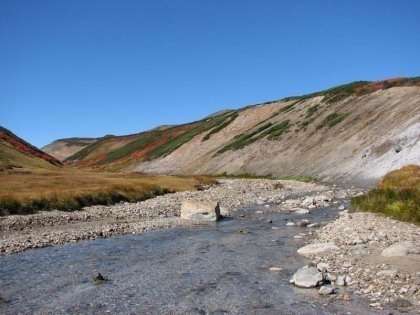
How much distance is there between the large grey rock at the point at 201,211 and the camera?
3591cm

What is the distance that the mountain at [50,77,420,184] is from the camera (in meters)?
64.2

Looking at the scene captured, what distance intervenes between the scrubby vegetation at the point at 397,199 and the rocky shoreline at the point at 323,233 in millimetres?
1100

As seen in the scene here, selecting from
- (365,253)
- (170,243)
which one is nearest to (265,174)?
(170,243)

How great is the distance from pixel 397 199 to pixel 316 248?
10653 mm

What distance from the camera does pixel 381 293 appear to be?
47.5 ft

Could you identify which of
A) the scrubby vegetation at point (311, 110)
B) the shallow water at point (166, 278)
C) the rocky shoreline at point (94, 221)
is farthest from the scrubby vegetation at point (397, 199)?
the scrubby vegetation at point (311, 110)

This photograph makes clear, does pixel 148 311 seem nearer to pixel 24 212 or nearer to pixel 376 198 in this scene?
pixel 376 198

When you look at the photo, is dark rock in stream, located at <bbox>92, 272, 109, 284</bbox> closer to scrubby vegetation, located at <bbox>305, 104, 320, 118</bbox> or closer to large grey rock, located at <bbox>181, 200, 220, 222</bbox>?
large grey rock, located at <bbox>181, 200, 220, 222</bbox>

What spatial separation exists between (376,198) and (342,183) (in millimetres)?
30748

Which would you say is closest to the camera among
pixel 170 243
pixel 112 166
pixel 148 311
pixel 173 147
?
pixel 148 311

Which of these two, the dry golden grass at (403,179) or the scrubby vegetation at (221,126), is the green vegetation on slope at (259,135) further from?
the dry golden grass at (403,179)

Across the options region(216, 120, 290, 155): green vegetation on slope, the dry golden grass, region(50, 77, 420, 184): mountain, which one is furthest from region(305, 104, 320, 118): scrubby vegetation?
the dry golden grass

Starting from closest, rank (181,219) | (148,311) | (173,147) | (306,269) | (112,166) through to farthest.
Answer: (148,311)
(306,269)
(181,219)
(173,147)
(112,166)

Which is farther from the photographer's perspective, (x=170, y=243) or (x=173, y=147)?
(x=173, y=147)
